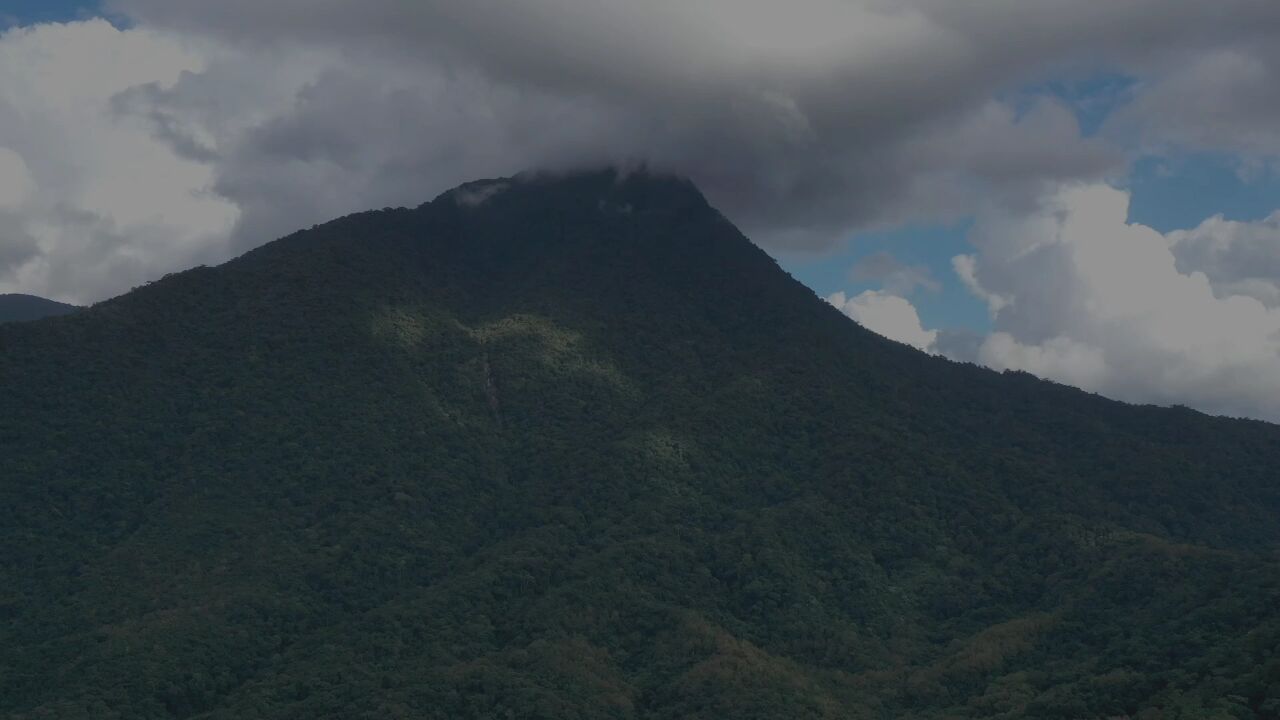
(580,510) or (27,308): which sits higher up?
(27,308)

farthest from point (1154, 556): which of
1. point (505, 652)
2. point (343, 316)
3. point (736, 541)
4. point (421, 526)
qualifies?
point (343, 316)

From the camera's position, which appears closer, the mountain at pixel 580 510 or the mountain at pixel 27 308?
the mountain at pixel 580 510

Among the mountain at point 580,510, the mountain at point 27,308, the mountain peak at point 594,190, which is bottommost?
the mountain at point 580,510

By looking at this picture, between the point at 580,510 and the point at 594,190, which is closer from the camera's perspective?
the point at 580,510

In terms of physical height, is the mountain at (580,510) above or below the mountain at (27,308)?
below

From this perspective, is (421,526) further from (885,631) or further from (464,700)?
(885,631)
